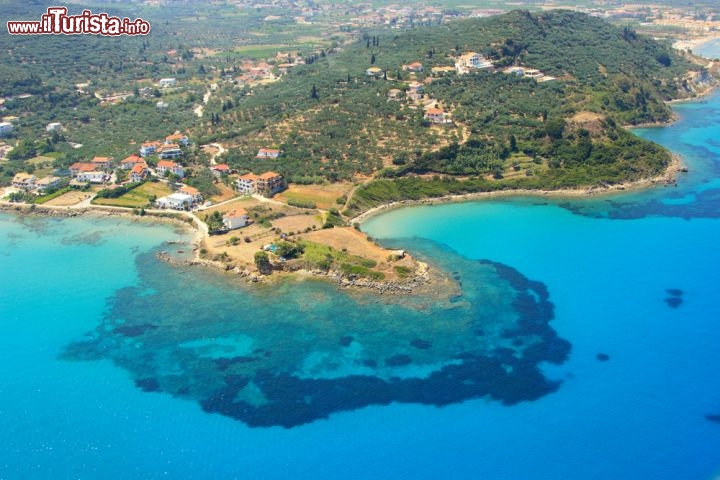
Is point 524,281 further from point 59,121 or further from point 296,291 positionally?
point 59,121

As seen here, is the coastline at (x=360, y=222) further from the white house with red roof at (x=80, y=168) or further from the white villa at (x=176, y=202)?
the white house with red roof at (x=80, y=168)

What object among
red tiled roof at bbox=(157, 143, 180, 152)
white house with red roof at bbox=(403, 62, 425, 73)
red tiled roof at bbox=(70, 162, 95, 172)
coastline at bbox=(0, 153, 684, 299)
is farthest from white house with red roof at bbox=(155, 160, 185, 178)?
white house with red roof at bbox=(403, 62, 425, 73)

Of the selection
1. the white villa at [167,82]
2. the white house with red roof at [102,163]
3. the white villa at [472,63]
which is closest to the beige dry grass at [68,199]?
the white house with red roof at [102,163]

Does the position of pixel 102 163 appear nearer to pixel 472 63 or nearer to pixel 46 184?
pixel 46 184

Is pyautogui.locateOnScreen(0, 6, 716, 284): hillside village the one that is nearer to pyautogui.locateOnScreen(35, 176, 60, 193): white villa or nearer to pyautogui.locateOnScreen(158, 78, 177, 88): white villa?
pyautogui.locateOnScreen(35, 176, 60, 193): white villa

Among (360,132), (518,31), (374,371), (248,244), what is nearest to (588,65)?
(518,31)
